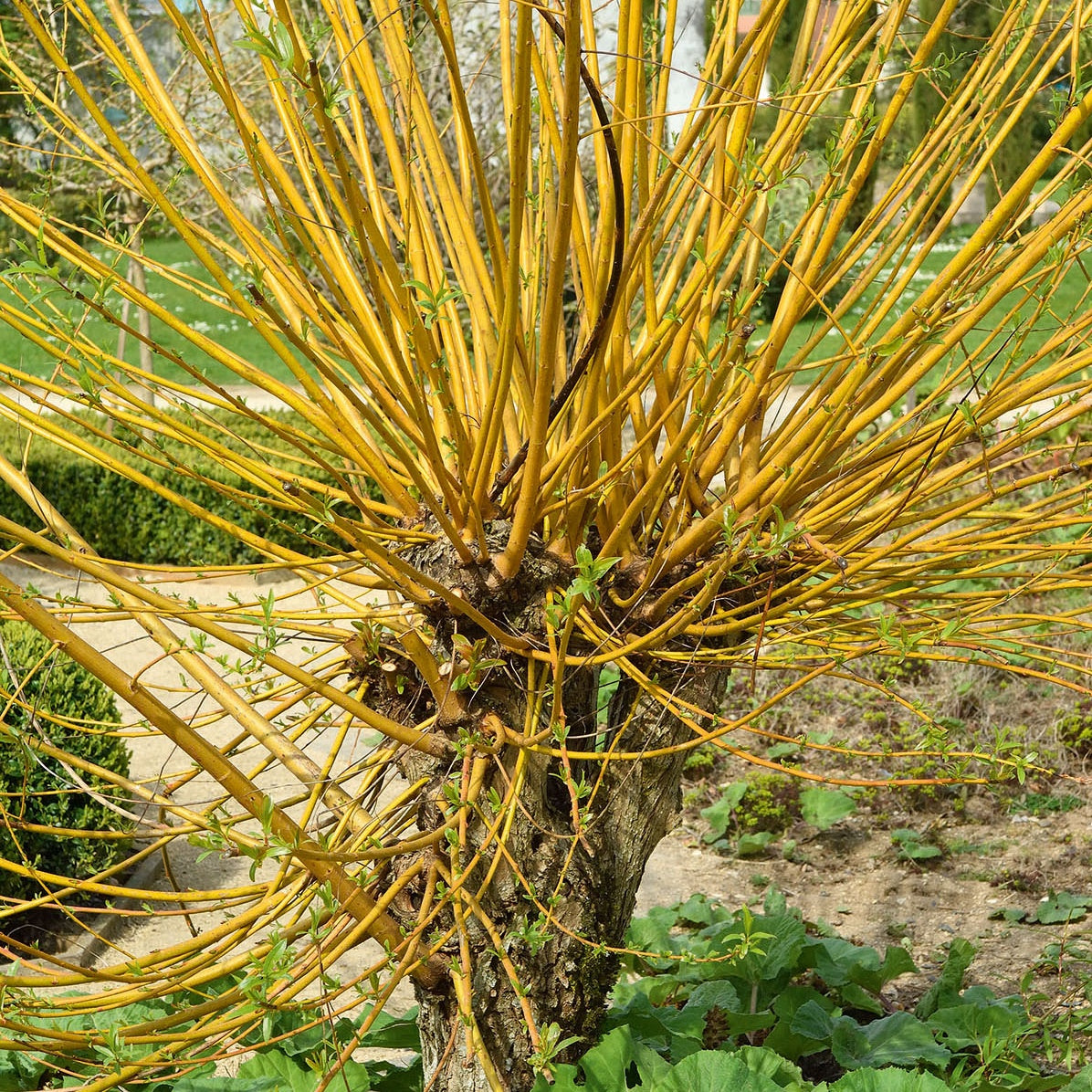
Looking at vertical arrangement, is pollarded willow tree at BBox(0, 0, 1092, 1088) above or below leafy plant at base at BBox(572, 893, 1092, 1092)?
→ above

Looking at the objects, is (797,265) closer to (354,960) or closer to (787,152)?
(787,152)

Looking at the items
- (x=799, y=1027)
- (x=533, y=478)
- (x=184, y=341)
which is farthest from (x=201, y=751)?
(x=184, y=341)

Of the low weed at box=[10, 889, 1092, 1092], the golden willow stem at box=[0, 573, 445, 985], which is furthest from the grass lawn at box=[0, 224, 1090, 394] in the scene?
the golden willow stem at box=[0, 573, 445, 985]

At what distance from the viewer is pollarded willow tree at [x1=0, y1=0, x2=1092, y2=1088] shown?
127cm

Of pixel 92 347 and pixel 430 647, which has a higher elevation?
pixel 92 347

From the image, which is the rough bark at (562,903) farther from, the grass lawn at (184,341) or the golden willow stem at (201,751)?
the grass lawn at (184,341)

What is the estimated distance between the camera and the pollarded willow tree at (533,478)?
127 centimetres

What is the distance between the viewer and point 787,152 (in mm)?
1526

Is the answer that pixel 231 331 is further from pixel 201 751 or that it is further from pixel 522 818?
pixel 201 751

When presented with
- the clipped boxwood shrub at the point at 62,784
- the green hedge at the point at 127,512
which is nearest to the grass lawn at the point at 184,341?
the green hedge at the point at 127,512

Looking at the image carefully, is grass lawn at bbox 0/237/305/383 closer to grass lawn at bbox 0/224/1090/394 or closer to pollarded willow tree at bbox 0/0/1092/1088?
grass lawn at bbox 0/224/1090/394

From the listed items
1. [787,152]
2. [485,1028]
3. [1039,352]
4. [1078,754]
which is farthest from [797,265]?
[1078,754]

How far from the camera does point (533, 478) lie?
55.7 inches

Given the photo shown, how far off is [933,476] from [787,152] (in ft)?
2.02
